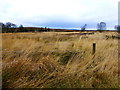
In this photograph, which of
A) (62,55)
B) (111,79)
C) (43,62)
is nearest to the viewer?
(111,79)

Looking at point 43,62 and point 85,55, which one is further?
point 85,55

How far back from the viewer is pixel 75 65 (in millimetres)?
4184

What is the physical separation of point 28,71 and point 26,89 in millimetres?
511

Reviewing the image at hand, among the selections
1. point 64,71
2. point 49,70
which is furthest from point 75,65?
point 49,70

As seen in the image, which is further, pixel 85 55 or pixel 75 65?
pixel 85 55

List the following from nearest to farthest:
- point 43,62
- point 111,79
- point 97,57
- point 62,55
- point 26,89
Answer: point 26,89 → point 111,79 → point 43,62 → point 97,57 → point 62,55

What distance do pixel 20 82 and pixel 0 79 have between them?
454mm

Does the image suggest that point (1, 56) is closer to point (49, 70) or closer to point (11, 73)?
point (11, 73)

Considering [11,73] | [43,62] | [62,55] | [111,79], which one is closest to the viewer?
[11,73]

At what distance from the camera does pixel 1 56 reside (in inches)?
171

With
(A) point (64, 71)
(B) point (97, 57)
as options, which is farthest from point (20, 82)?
(B) point (97, 57)

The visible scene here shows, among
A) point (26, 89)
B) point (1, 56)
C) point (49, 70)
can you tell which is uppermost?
point (1, 56)

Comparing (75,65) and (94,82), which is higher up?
(75,65)

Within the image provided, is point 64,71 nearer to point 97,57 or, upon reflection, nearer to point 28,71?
point 28,71
